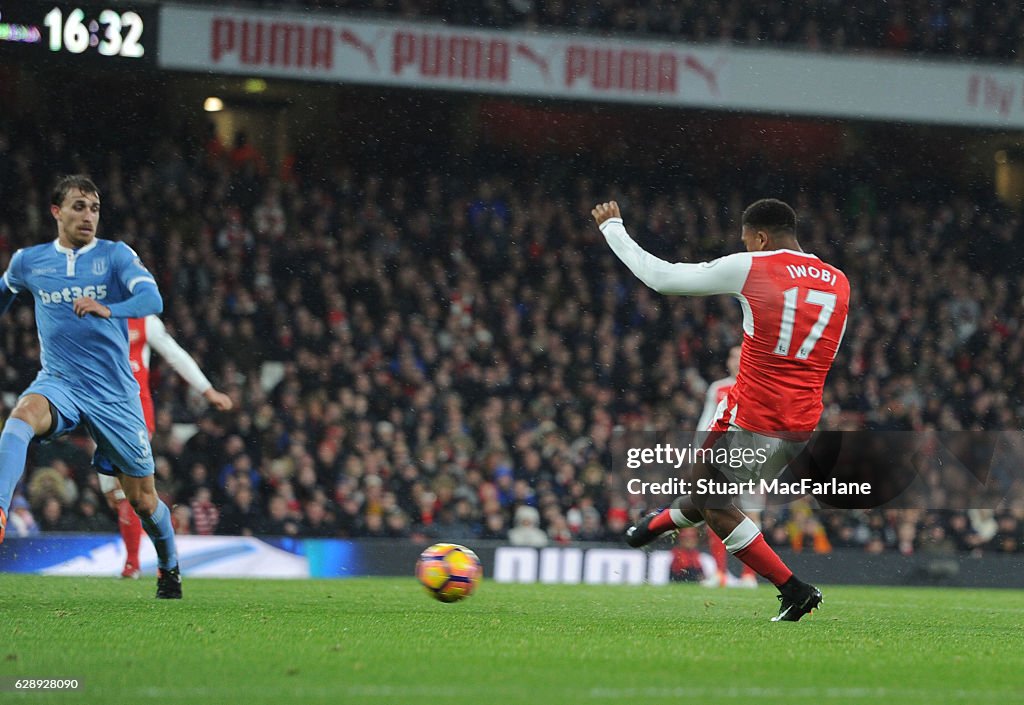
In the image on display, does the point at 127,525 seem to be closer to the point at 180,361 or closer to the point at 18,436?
the point at 180,361

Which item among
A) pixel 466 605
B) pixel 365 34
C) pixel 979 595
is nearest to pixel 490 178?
pixel 365 34

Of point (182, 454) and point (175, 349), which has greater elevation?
point (175, 349)

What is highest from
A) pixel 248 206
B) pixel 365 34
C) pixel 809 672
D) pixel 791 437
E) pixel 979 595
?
pixel 365 34

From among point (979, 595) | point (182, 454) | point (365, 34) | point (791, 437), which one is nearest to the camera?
point (791, 437)

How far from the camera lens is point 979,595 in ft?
42.6

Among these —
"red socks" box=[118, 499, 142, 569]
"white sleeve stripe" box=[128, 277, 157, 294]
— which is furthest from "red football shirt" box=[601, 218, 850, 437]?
"red socks" box=[118, 499, 142, 569]

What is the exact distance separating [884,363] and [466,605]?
44.5 feet

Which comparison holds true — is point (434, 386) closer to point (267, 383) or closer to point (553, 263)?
point (267, 383)

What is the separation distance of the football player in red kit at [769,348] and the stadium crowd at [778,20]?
1368 centimetres

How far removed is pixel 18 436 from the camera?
7.11 metres

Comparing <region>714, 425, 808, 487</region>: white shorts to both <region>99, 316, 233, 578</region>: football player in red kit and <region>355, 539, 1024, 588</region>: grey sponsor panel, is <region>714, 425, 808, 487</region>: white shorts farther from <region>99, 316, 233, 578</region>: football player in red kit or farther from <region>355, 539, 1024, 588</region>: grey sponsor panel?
<region>355, 539, 1024, 588</region>: grey sponsor panel

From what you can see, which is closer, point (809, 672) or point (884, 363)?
point (809, 672)

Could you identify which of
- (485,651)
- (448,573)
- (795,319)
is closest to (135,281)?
(448,573)

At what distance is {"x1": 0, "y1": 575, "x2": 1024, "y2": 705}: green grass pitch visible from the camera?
4562 mm
